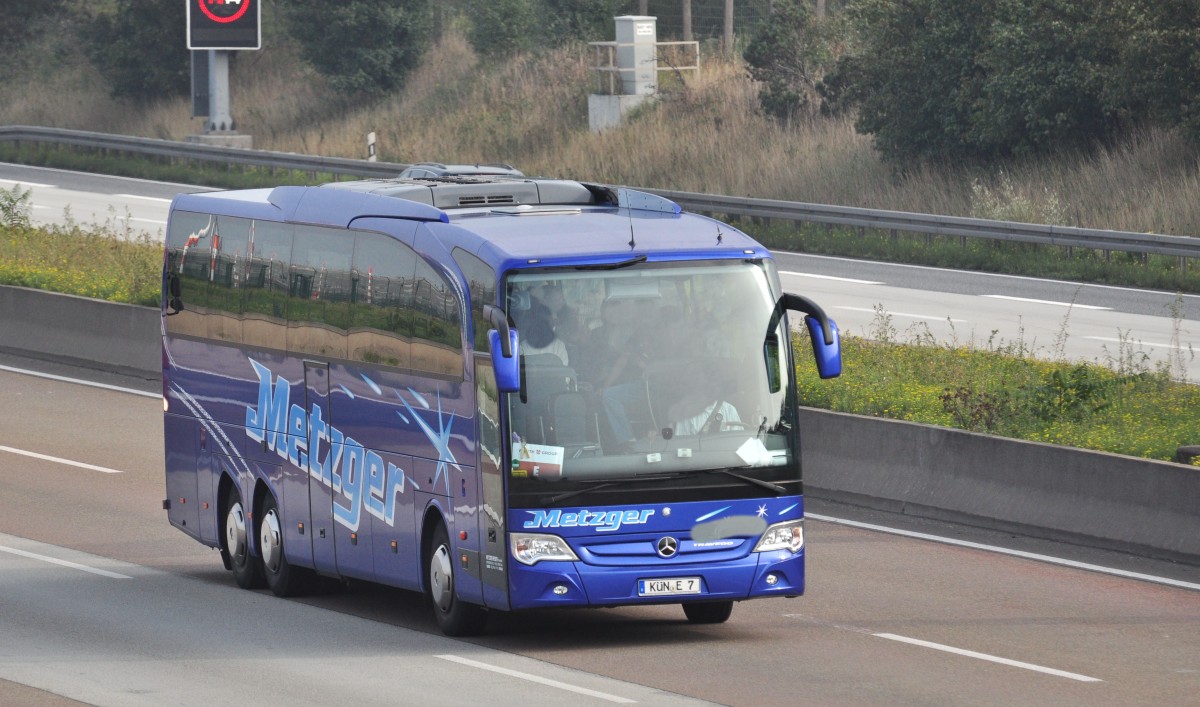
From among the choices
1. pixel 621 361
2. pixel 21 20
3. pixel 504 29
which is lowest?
pixel 621 361

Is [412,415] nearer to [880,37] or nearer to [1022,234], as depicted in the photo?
[1022,234]

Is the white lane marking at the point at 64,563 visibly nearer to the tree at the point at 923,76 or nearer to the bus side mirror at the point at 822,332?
the bus side mirror at the point at 822,332

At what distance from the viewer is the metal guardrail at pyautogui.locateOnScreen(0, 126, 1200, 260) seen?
32000 millimetres

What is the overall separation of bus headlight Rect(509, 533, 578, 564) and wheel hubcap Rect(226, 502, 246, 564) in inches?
167

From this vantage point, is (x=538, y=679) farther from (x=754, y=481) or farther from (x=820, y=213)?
(x=820, y=213)

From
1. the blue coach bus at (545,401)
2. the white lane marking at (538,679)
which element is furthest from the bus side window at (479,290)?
the white lane marking at (538,679)

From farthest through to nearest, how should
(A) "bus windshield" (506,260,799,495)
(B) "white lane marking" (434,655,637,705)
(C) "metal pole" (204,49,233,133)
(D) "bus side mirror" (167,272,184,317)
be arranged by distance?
(C) "metal pole" (204,49,233,133), (D) "bus side mirror" (167,272,184,317), (A) "bus windshield" (506,260,799,495), (B) "white lane marking" (434,655,637,705)

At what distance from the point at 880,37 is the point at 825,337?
3032cm

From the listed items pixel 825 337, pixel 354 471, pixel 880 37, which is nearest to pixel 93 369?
pixel 354 471

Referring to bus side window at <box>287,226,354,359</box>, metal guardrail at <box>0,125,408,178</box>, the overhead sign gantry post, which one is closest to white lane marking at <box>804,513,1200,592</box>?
bus side window at <box>287,226,354,359</box>

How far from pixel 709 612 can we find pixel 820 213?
963 inches

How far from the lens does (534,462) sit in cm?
1241

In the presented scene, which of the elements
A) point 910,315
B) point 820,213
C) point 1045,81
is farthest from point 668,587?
point 1045,81

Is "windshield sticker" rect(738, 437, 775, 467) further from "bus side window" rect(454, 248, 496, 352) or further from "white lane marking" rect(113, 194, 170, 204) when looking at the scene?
"white lane marking" rect(113, 194, 170, 204)
